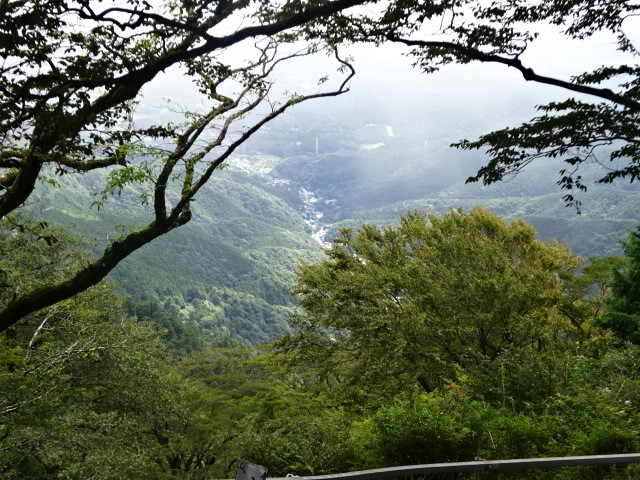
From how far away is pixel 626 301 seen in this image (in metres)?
16.3

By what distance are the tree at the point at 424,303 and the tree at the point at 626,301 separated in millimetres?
1636

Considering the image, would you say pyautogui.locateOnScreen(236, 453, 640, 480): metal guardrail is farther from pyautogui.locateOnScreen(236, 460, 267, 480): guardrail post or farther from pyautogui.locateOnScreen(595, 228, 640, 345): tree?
pyautogui.locateOnScreen(595, 228, 640, 345): tree

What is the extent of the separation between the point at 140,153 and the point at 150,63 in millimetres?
1962

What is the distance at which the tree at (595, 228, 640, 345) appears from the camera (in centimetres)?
1491

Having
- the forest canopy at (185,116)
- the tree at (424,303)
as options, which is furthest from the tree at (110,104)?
the tree at (424,303)

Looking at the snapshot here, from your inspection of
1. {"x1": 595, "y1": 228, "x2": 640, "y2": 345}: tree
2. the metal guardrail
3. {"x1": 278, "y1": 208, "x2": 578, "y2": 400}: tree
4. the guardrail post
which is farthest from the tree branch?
{"x1": 595, "y1": 228, "x2": 640, "y2": 345}: tree

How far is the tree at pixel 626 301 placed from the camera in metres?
14.9

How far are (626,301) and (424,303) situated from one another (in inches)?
291

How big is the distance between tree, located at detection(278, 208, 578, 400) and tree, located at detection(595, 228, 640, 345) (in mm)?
1636

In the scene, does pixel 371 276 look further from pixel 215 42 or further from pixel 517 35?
pixel 215 42

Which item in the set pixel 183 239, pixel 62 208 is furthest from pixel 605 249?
pixel 62 208

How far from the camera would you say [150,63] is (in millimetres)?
4305

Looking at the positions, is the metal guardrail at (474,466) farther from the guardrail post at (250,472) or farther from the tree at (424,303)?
the tree at (424,303)

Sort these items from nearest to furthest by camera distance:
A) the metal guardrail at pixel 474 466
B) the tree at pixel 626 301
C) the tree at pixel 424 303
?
the metal guardrail at pixel 474 466
the tree at pixel 424 303
the tree at pixel 626 301
